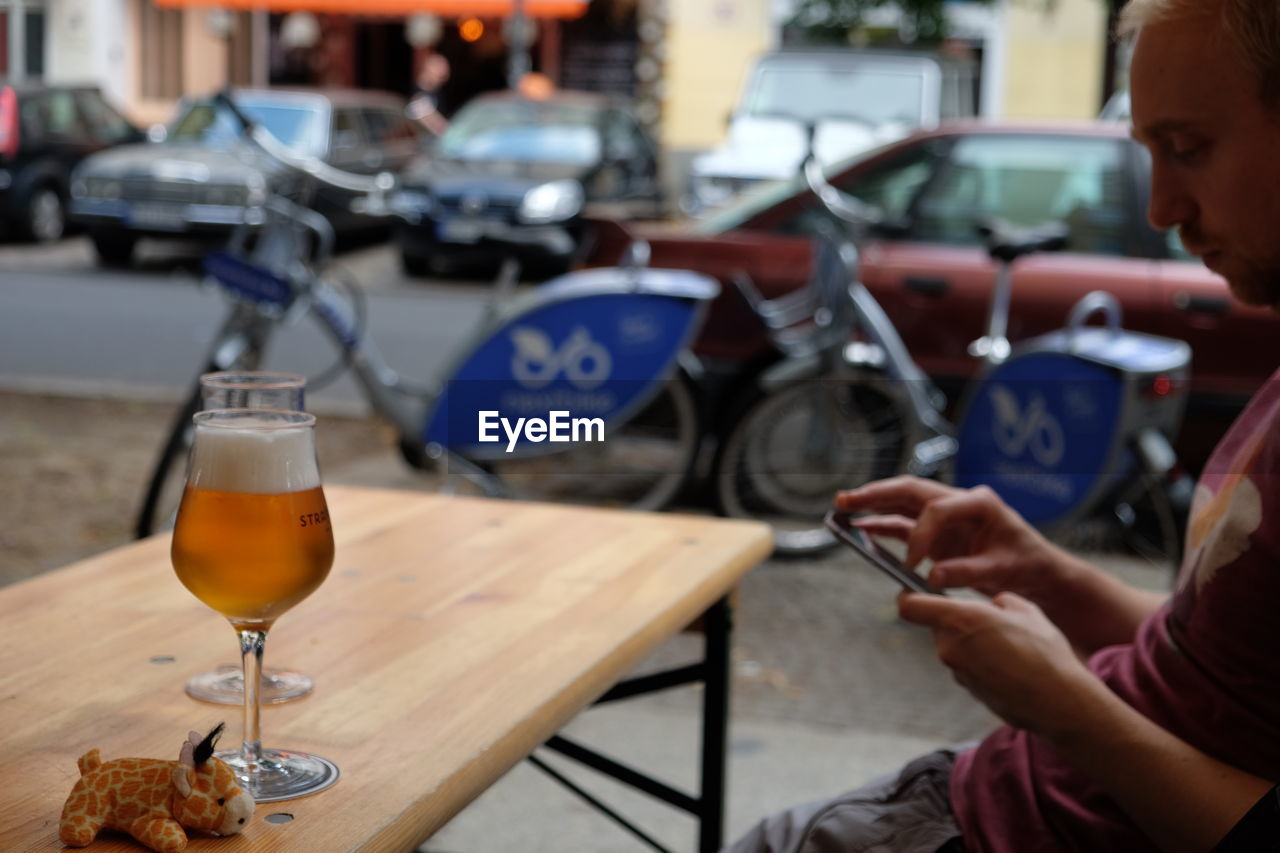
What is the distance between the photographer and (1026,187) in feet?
20.1

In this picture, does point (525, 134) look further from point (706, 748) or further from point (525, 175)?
point (706, 748)

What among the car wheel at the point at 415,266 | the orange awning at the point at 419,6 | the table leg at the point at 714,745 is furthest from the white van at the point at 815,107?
the orange awning at the point at 419,6

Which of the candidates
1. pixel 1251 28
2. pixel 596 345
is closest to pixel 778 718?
pixel 596 345

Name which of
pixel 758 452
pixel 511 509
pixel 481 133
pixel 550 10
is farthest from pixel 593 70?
pixel 511 509

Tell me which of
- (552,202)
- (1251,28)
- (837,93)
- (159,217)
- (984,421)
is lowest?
(159,217)

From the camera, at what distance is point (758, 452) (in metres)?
5.54

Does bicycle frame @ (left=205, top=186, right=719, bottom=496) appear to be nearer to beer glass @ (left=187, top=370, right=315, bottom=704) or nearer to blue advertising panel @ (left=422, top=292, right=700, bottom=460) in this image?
blue advertising panel @ (left=422, top=292, right=700, bottom=460)

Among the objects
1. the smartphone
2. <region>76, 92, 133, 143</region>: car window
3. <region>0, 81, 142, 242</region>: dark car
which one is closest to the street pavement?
the smartphone

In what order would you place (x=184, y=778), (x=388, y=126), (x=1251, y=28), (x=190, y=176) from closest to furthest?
(x=184, y=778), (x=1251, y=28), (x=190, y=176), (x=388, y=126)

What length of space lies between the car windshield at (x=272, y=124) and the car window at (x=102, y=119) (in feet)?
5.36

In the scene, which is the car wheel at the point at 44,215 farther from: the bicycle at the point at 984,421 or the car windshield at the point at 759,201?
the bicycle at the point at 984,421

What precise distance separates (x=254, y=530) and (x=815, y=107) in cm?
1157

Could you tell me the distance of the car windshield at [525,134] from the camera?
1404 centimetres

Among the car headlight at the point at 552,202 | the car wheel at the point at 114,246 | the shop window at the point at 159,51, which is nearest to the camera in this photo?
the car headlight at the point at 552,202
